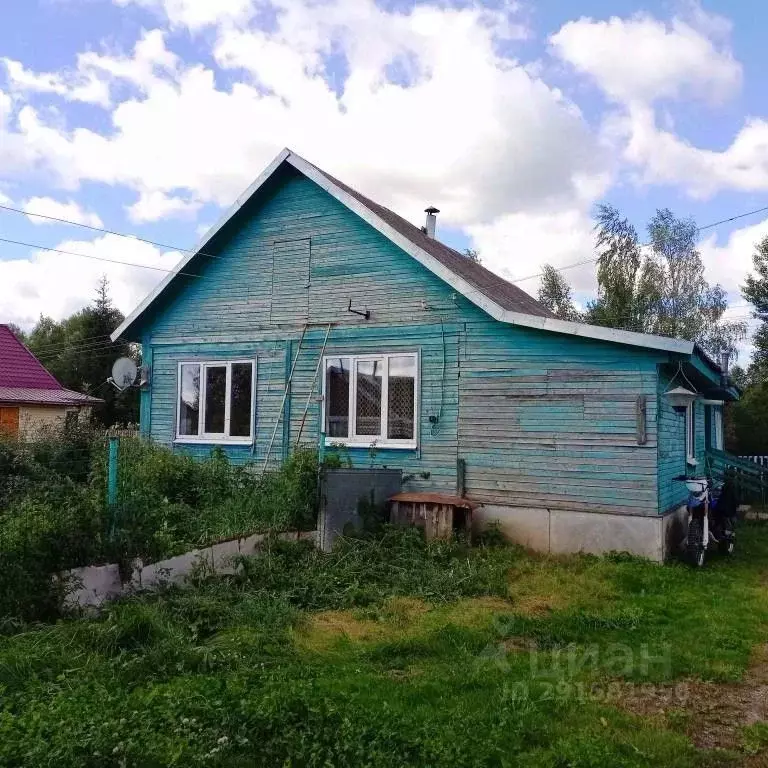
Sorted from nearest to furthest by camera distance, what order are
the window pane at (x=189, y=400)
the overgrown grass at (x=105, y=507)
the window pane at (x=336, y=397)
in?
the overgrown grass at (x=105, y=507) → the window pane at (x=336, y=397) → the window pane at (x=189, y=400)

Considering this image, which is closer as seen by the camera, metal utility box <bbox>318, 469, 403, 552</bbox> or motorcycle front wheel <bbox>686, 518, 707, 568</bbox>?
metal utility box <bbox>318, 469, 403, 552</bbox>

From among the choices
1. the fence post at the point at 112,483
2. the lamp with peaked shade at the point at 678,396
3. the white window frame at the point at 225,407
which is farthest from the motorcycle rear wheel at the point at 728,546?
the fence post at the point at 112,483

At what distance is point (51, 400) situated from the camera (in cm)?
2195

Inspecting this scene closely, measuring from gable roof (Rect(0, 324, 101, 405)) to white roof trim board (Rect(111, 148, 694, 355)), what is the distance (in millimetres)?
9674

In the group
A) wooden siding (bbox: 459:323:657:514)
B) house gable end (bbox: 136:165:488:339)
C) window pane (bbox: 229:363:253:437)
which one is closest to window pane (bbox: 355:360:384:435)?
house gable end (bbox: 136:165:488:339)

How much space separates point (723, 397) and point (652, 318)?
1366cm

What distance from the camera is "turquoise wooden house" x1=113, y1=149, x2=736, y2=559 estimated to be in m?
10.0

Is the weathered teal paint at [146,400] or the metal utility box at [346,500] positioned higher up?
the weathered teal paint at [146,400]

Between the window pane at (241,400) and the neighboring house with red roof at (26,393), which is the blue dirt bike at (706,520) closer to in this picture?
the window pane at (241,400)

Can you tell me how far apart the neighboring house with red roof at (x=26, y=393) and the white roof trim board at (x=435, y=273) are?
9.24m

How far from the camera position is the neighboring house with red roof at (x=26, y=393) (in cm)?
2138

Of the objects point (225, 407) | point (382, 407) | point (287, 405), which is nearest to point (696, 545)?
point (382, 407)

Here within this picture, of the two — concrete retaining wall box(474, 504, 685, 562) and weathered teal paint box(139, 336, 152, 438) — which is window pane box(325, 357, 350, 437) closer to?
concrete retaining wall box(474, 504, 685, 562)

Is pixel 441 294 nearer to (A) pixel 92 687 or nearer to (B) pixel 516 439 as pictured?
(B) pixel 516 439
